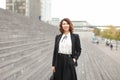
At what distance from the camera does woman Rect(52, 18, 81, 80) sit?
15.0 feet

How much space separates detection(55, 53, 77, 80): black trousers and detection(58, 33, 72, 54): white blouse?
7cm

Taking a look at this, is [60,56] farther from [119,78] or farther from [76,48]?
[119,78]

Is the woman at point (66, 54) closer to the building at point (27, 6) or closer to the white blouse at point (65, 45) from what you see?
the white blouse at point (65, 45)

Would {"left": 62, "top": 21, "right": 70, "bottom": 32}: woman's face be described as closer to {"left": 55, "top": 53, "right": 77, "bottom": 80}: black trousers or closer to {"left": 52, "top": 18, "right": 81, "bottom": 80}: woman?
{"left": 52, "top": 18, "right": 81, "bottom": 80}: woman

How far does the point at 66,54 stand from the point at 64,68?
23cm

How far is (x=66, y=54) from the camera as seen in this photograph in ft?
15.1

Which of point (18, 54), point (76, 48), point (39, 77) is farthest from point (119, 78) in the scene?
point (76, 48)

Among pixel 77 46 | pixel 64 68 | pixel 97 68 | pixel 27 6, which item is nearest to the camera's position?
pixel 64 68

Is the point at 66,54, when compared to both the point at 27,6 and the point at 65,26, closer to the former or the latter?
the point at 65,26

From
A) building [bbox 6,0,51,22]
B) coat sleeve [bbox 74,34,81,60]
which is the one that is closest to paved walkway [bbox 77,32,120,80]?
coat sleeve [bbox 74,34,81,60]

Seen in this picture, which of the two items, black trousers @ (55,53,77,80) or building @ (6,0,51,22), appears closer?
black trousers @ (55,53,77,80)

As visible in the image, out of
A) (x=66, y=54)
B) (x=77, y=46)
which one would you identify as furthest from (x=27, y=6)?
(x=66, y=54)

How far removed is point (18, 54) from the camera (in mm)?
8570

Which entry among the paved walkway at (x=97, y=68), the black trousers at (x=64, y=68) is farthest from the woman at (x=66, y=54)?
the paved walkway at (x=97, y=68)
